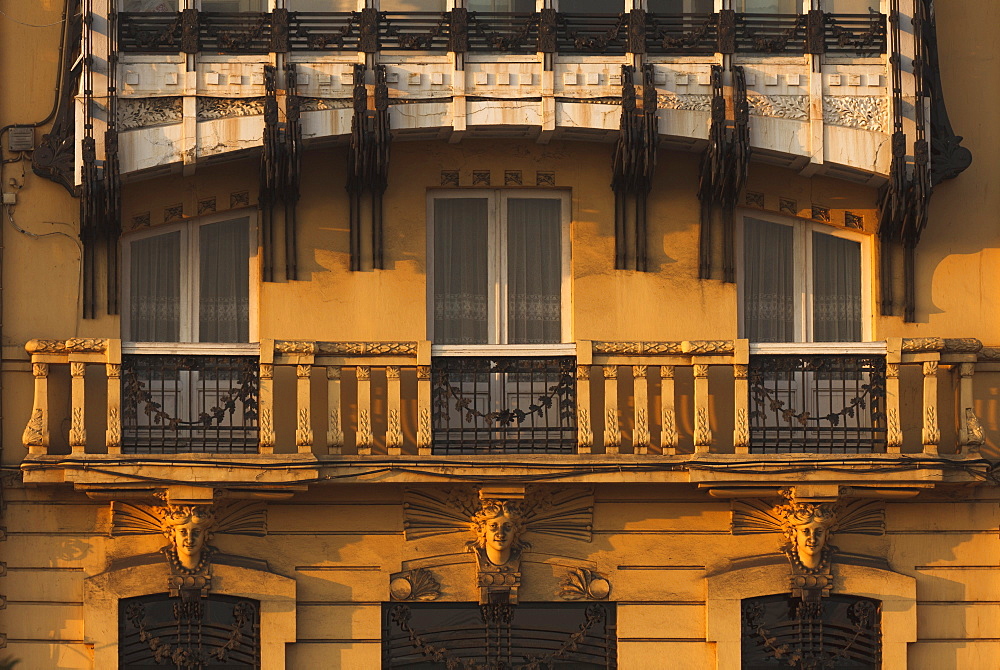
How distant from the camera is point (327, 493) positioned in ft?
69.1

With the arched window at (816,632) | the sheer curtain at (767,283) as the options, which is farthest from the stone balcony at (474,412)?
the arched window at (816,632)

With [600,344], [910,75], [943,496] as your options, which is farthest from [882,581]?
[910,75]

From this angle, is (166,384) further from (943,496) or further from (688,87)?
(943,496)

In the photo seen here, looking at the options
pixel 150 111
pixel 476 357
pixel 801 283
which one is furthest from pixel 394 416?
pixel 801 283

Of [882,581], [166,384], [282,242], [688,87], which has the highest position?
[688,87]

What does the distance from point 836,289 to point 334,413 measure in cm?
538

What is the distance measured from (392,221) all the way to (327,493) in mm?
2830

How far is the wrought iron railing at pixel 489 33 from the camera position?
68.6 feet

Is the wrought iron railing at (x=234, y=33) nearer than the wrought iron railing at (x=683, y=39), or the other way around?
the wrought iron railing at (x=234, y=33)

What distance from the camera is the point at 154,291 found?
21.8 m

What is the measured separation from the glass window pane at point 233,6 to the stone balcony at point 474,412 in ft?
11.2

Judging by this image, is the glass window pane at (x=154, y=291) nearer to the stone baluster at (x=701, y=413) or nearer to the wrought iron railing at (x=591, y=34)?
the wrought iron railing at (x=591, y=34)

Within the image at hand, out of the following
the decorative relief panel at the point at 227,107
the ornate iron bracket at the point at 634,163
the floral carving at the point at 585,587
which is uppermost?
the decorative relief panel at the point at 227,107

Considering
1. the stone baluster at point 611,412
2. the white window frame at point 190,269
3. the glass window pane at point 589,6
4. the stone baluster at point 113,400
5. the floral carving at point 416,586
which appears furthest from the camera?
the white window frame at point 190,269
